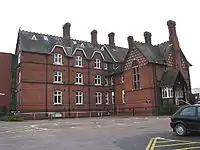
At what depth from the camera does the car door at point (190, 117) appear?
567 inches

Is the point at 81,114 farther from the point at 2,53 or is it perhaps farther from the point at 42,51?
the point at 2,53

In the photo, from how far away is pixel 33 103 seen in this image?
41.8 metres

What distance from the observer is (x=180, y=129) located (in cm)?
1503

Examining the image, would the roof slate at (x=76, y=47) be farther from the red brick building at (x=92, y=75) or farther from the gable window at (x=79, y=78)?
the gable window at (x=79, y=78)

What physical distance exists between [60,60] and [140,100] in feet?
46.9

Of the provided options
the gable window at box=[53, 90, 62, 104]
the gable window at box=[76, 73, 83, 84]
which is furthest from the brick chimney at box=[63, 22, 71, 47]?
the gable window at box=[53, 90, 62, 104]

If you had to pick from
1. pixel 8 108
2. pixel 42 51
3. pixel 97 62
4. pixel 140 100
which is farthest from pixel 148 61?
pixel 8 108

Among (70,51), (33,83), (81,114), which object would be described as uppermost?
(70,51)

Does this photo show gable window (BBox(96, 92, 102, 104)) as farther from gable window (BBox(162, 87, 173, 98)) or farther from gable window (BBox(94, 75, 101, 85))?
gable window (BBox(162, 87, 173, 98))

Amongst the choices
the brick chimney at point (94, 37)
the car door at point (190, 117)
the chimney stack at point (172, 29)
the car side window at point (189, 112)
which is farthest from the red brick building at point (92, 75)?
the car door at point (190, 117)

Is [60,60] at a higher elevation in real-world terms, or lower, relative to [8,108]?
higher

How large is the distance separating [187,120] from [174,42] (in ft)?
104

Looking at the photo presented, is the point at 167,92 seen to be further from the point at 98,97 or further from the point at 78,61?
the point at 78,61

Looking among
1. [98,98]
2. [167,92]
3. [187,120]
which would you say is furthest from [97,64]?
[187,120]
